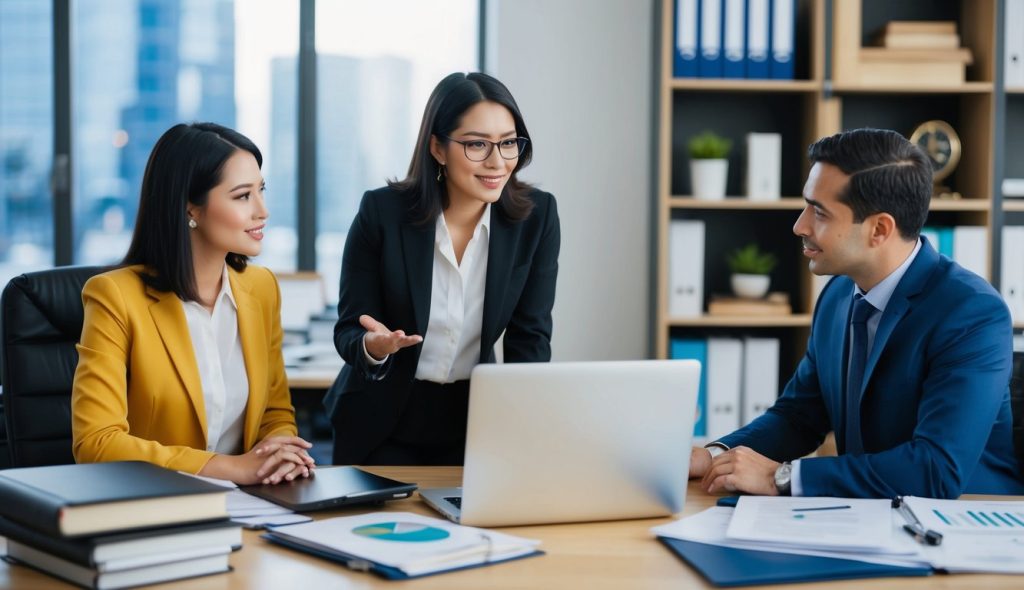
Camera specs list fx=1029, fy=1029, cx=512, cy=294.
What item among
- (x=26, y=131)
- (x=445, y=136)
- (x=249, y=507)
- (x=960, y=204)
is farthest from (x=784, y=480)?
(x=26, y=131)

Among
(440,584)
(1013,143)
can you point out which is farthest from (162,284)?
(1013,143)

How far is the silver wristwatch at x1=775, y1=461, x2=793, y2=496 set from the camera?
1.57 metres

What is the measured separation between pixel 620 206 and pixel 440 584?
9.06 feet

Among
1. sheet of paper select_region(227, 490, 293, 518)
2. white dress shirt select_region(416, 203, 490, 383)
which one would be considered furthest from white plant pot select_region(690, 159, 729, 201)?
sheet of paper select_region(227, 490, 293, 518)

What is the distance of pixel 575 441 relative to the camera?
1.40 meters

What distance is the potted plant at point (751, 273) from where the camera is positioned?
3.50 metres

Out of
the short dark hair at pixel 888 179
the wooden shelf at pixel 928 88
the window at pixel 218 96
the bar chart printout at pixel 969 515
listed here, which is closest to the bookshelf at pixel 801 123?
the wooden shelf at pixel 928 88

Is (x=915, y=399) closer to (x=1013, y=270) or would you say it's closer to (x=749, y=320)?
(x=749, y=320)

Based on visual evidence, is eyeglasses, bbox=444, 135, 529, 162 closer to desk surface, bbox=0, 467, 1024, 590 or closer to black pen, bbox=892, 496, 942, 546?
desk surface, bbox=0, 467, 1024, 590

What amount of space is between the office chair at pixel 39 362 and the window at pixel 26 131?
243 cm

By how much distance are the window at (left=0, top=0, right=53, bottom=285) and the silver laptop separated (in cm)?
339

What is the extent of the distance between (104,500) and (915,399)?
1264 millimetres

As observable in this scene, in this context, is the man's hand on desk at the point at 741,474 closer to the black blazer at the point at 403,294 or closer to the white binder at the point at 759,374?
the black blazer at the point at 403,294

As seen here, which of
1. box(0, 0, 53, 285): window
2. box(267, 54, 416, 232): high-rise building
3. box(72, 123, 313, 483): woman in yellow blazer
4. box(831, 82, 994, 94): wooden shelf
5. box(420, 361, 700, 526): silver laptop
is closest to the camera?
box(420, 361, 700, 526): silver laptop
